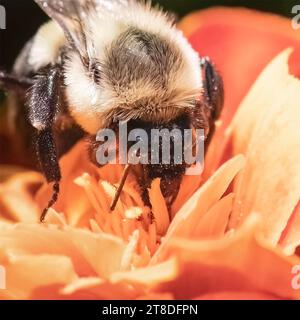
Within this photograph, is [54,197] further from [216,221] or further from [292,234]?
[292,234]

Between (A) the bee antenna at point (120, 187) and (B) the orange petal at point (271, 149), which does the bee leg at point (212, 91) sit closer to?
(B) the orange petal at point (271, 149)

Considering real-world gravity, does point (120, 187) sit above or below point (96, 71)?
below

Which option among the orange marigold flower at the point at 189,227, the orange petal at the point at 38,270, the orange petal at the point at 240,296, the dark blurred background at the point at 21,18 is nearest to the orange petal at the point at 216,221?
the orange marigold flower at the point at 189,227

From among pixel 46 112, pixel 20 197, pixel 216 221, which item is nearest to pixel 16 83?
pixel 46 112

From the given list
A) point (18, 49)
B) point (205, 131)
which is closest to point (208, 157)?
point (205, 131)

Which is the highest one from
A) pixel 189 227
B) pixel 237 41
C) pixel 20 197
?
pixel 237 41
